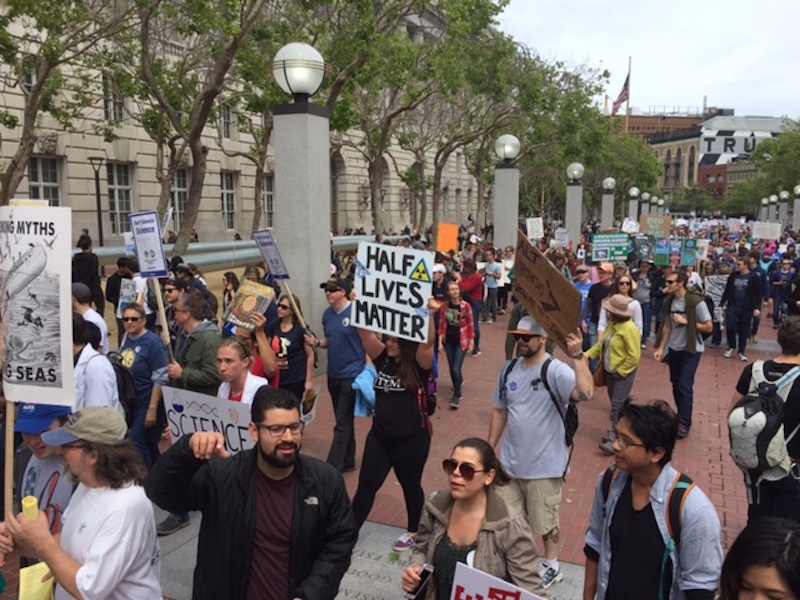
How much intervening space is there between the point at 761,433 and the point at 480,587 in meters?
2.31

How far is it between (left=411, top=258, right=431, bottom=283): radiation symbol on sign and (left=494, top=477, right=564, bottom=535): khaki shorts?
149cm

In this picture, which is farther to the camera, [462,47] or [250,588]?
[462,47]

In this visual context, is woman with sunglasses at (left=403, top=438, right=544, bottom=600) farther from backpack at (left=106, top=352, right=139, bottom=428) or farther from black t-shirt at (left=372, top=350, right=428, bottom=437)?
backpack at (left=106, top=352, right=139, bottom=428)

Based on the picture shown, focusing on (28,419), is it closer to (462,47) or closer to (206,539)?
(206,539)

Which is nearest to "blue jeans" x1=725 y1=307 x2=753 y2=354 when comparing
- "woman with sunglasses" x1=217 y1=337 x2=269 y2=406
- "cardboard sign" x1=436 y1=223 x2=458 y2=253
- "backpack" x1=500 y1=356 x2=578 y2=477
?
"cardboard sign" x1=436 y1=223 x2=458 y2=253

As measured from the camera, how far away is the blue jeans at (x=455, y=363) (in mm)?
9391

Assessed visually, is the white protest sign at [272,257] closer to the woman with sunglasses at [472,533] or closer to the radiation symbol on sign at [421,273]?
the radiation symbol on sign at [421,273]

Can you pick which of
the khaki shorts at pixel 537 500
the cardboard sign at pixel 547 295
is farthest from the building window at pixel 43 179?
the khaki shorts at pixel 537 500

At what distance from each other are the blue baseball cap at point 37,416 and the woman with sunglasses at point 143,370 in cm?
166

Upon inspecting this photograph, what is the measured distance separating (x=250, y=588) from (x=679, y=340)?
6.49 meters

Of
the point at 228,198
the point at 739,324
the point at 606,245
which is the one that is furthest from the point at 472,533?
the point at 228,198

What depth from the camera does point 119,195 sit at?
2948 cm

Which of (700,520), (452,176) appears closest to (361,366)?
(700,520)

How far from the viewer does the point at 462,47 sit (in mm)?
21000
